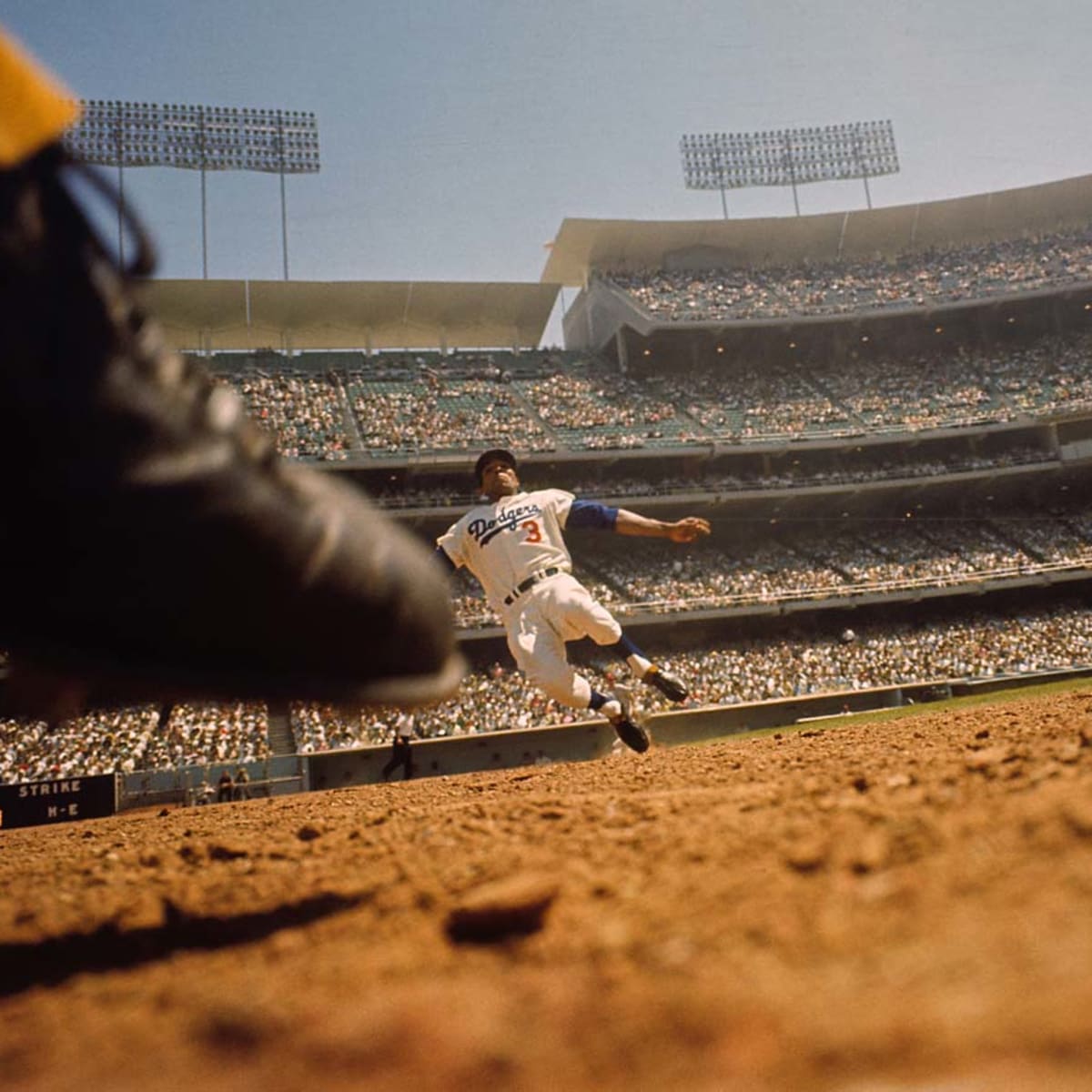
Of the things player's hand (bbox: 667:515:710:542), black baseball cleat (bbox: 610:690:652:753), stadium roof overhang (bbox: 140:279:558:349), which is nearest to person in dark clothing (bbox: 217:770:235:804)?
black baseball cleat (bbox: 610:690:652:753)

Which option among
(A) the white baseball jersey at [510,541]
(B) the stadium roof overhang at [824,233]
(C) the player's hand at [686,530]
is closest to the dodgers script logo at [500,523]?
(A) the white baseball jersey at [510,541]

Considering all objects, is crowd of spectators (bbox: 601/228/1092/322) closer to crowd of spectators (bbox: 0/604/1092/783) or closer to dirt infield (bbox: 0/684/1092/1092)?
crowd of spectators (bbox: 0/604/1092/783)

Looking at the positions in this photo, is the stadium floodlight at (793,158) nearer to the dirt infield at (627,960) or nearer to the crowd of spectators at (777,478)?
the crowd of spectators at (777,478)

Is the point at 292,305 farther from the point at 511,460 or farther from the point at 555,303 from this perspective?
the point at 511,460

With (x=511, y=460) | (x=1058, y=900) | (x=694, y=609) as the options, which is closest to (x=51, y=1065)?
(x=1058, y=900)

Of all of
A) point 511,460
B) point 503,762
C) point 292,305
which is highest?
point 292,305
